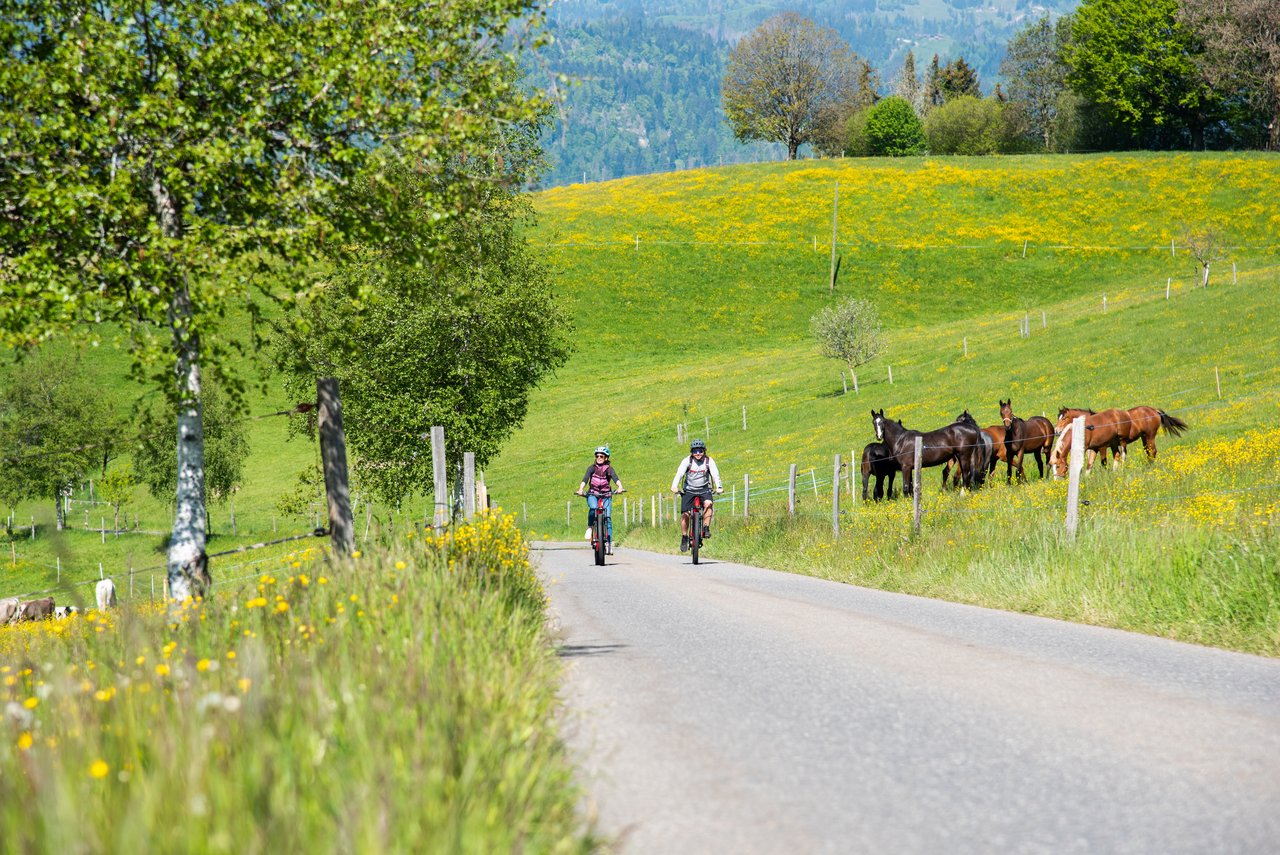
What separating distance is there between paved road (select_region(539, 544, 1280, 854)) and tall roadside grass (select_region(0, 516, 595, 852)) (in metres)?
0.53

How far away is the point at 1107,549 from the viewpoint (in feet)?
40.7

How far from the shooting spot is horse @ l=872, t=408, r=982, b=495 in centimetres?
3025

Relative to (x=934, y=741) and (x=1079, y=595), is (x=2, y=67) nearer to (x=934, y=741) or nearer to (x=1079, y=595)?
(x=934, y=741)

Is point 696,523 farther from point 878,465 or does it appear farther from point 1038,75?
point 1038,75

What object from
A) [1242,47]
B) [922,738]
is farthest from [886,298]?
[922,738]

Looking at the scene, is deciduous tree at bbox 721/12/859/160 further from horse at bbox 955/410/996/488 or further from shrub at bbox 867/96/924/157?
horse at bbox 955/410/996/488

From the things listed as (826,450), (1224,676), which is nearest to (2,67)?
(1224,676)

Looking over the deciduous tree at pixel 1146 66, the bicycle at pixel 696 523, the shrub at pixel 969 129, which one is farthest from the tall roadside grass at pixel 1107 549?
the shrub at pixel 969 129

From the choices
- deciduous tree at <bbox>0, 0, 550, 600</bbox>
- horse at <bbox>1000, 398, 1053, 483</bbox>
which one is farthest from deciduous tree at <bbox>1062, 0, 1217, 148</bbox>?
deciduous tree at <bbox>0, 0, 550, 600</bbox>

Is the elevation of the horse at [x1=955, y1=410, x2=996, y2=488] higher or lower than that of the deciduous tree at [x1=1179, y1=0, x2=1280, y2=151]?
lower

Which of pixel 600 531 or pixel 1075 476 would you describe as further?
pixel 600 531

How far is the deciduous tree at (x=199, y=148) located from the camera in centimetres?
940

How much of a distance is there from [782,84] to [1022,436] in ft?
313

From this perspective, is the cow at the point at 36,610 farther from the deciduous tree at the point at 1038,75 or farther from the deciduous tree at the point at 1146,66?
the deciduous tree at the point at 1038,75
